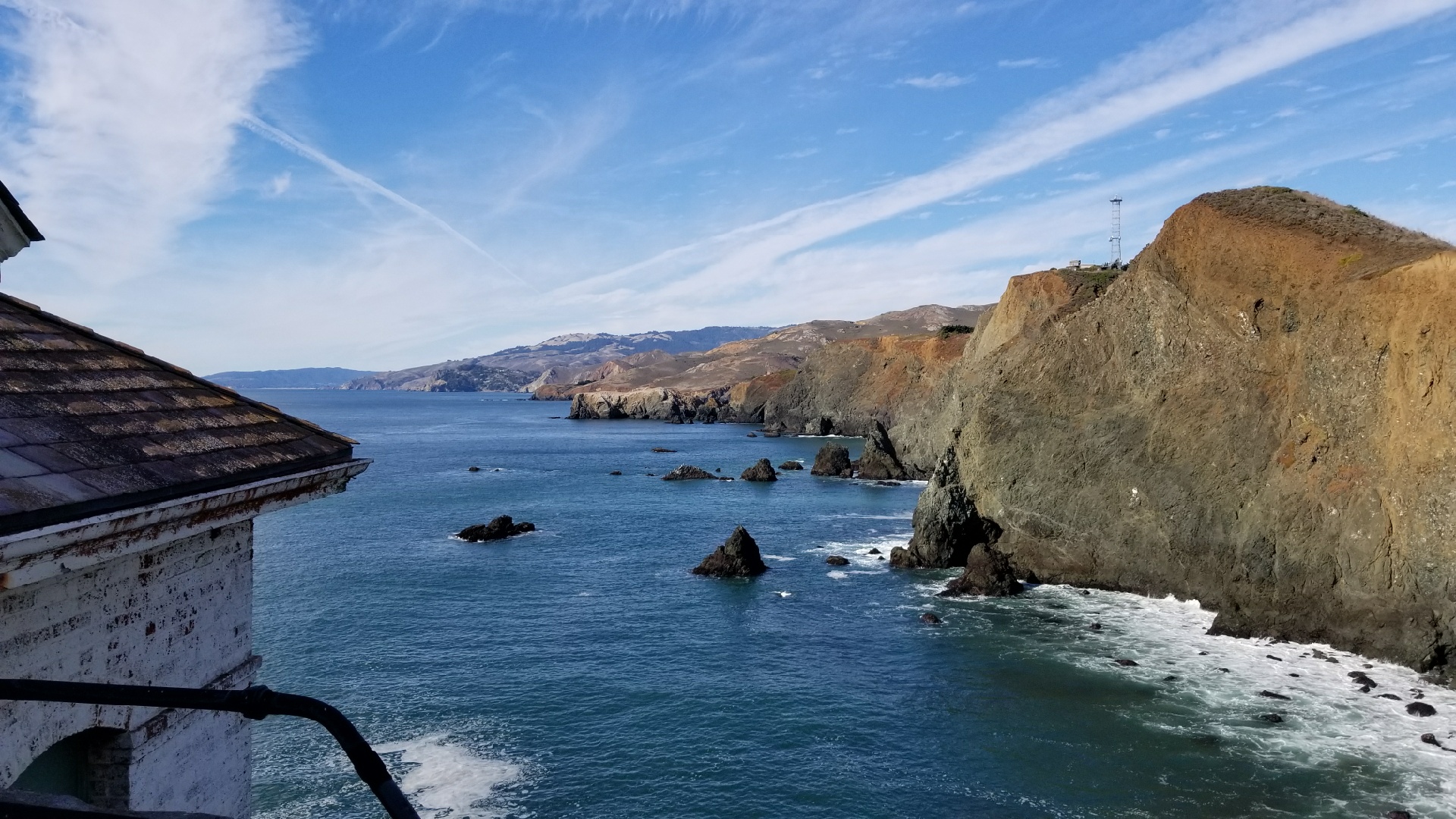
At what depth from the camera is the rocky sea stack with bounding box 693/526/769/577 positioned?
39.8m

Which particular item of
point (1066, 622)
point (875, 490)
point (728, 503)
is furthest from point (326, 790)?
point (875, 490)

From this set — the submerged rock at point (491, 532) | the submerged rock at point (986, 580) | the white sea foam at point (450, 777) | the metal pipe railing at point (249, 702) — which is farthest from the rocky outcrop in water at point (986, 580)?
the metal pipe railing at point (249, 702)

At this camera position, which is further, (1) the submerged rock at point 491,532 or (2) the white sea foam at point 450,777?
(1) the submerged rock at point 491,532

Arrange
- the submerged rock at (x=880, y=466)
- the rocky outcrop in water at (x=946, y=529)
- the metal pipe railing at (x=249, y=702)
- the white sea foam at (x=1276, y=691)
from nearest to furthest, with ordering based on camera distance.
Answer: the metal pipe railing at (x=249, y=702) → the white sea foam at (x=1276, y=691) → the rocky outcrop in water at (x=946, y=529) → the submerged rock at (x=880, y=466)

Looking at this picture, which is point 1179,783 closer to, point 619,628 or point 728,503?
point 619,628

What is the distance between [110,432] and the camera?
5.81 meters

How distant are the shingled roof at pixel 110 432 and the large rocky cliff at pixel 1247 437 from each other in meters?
30.6

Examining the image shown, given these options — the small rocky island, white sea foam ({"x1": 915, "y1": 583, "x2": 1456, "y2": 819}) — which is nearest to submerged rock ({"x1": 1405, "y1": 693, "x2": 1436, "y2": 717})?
white sea foam ({"x1": 915, "y1": 583, "x2": 1456, "y2": 819})

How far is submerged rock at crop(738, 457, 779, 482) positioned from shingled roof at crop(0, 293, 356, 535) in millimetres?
65711

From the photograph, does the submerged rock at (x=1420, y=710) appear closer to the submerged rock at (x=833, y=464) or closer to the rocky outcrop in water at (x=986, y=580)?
the rocky outcrop in water at (x=986, y=580)

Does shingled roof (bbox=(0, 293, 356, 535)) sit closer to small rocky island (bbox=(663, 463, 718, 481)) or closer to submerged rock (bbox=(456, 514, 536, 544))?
submerged rock (bbox=(456, 514, 536, 544))

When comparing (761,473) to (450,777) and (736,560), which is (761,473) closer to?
(736,560)

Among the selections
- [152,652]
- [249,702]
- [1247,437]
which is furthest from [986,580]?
[249,702]

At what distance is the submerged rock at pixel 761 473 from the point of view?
7319cm
